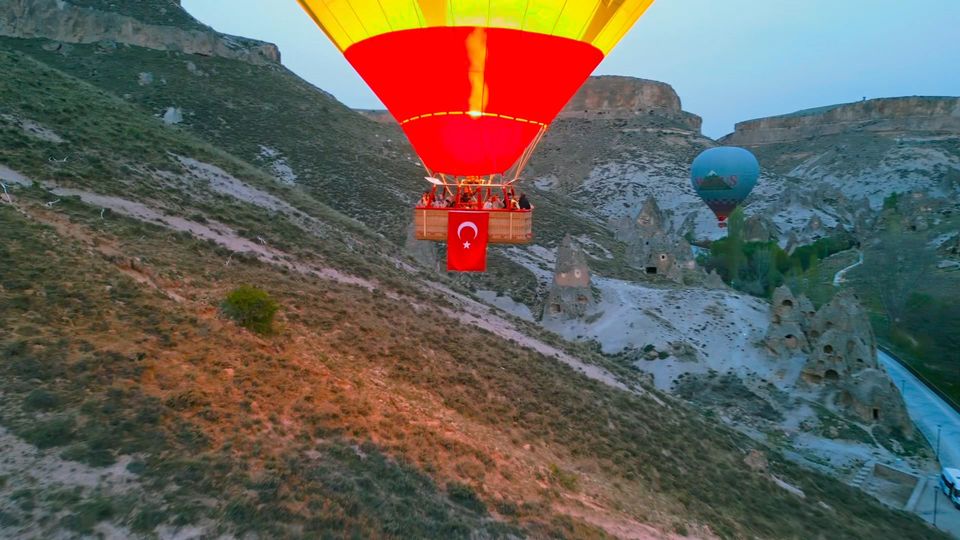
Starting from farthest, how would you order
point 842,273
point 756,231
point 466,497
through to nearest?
point 756,231 → point 842,273 → point 466,497

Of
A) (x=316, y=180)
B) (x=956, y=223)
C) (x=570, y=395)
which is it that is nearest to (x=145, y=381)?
(x=570, y=395)

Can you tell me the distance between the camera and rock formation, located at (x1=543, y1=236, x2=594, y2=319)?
2850 cm

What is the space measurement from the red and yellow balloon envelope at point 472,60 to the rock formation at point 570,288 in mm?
16192

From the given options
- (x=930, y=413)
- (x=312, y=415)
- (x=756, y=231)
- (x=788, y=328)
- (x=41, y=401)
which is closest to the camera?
(x=41, y=401)

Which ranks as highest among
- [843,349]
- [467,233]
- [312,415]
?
[467,233]

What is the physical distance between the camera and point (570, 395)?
1563 cm

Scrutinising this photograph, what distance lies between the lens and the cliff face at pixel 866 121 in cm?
9369

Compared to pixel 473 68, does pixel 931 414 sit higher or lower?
lower

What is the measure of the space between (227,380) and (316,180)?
3186 centimetres

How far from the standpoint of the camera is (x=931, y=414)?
24.4m

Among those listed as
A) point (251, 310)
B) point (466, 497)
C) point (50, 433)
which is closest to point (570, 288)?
point (251, 310)

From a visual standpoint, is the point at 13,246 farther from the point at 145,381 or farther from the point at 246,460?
the point at 246,460

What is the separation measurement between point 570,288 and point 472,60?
18257 millimetres

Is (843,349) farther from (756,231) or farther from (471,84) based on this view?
(756,231)
